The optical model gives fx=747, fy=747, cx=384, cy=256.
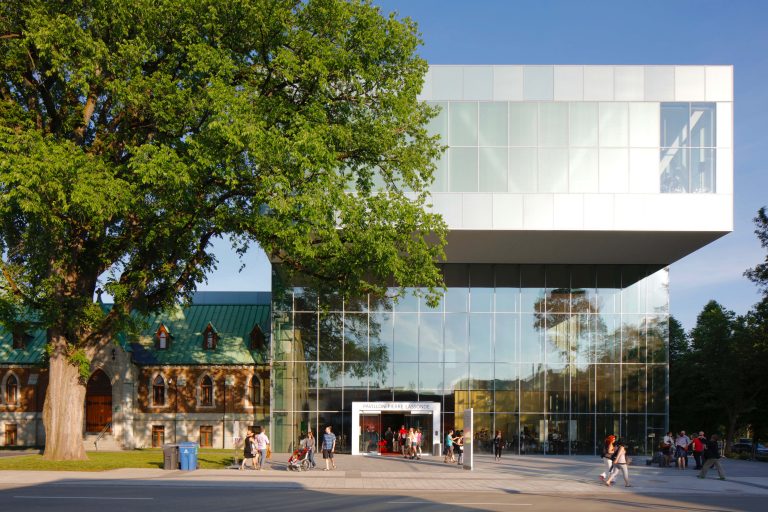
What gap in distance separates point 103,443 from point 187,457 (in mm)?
20812

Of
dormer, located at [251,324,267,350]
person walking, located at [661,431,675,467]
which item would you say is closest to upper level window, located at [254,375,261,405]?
dormer, located at [251,324,267,350]

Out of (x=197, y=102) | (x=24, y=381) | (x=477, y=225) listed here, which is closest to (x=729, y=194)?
(x=477, y=225)

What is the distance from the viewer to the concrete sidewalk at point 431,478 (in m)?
23.5

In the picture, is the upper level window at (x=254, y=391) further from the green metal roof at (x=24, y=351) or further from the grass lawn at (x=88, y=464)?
the grass lawn at (x=88, y=464)

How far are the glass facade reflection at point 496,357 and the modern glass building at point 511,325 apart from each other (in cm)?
7

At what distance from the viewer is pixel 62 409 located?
28.4 meters

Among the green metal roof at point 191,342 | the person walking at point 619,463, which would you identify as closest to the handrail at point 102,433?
the green metal roof at point 191,342

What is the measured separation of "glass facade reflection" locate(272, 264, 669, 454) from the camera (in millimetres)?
40406

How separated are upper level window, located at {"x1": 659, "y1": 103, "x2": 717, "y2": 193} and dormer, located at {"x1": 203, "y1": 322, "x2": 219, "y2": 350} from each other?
30386 mm

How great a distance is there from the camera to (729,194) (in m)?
34.4

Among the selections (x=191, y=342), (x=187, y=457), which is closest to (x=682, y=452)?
(x=187, y=457)

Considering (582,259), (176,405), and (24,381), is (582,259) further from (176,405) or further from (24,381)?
(24,381)

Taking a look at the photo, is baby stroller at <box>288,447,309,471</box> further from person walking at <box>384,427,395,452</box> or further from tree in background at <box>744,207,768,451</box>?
tree in background at <box>744,207,768,451</box>

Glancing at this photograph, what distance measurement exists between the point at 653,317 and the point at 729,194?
9127 millimetres
